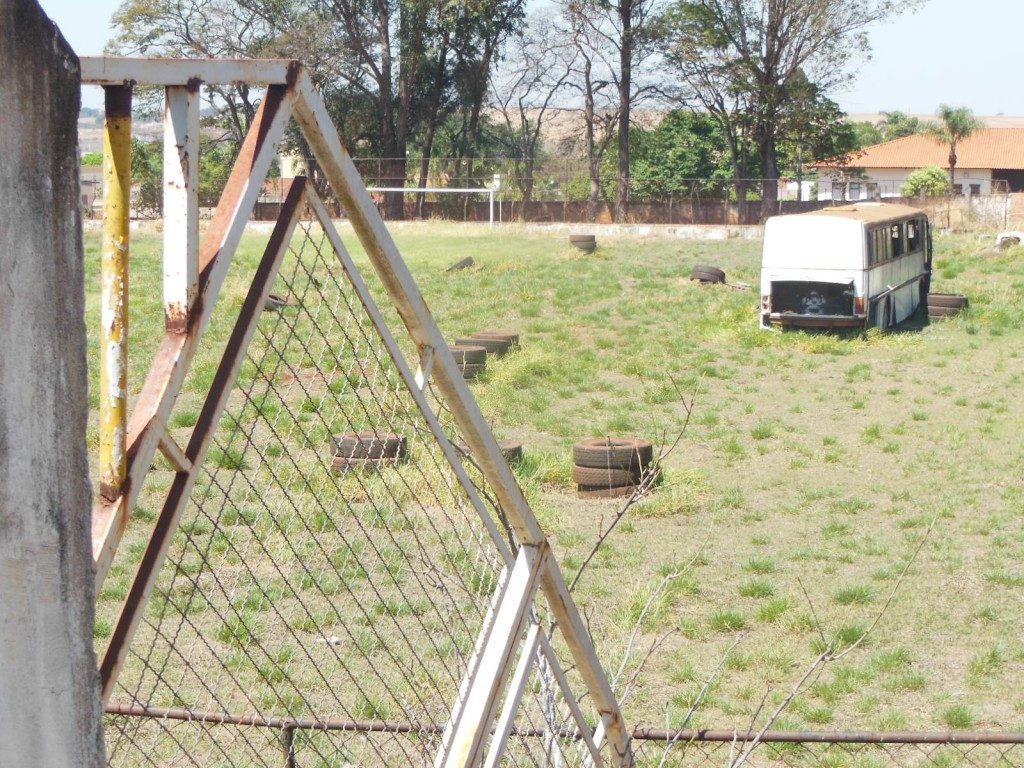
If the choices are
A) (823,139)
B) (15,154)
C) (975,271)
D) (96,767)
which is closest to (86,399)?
(15,154)

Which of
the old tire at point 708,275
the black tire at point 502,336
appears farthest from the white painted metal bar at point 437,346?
the old tire at point 708,275

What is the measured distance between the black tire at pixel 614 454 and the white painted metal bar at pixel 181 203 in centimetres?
959

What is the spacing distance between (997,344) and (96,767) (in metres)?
19.6

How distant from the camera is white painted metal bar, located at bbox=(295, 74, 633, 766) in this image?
1944 mm

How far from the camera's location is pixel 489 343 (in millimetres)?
17859

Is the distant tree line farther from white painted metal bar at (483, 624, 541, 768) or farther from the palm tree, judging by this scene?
white painted metal bar at (483, 624, 541, 768)

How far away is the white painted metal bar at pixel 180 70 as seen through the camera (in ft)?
4.45

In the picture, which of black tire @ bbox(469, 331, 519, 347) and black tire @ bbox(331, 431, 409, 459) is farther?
black tire @ bbox(469, 331, 519, 347)

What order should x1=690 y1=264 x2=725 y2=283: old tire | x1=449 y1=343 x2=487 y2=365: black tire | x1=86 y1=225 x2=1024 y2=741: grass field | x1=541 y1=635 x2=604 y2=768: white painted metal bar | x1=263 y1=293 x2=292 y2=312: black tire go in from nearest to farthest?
x1=263 y1=293 x2=292 y2=312: black tire, x1=541 y1=635 x2=604 y2=768: white painted metal bar, x1=86 y1=225 x2=1024 y2=741: grass field, x1=449 y1=343 x2=487 y2=365: black tire, x1=690 y1=264 x2=725 y2=283: old tire

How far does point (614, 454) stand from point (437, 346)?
8974 mm

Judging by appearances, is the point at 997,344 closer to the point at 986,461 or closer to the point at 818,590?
the point at 986,461

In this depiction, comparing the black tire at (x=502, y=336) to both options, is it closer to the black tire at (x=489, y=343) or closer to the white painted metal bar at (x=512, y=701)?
the black tire at (x=489, y=343)

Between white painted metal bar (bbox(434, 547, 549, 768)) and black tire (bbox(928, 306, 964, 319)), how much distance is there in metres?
20.3

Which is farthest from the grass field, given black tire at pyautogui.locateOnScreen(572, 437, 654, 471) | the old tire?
the old tire
